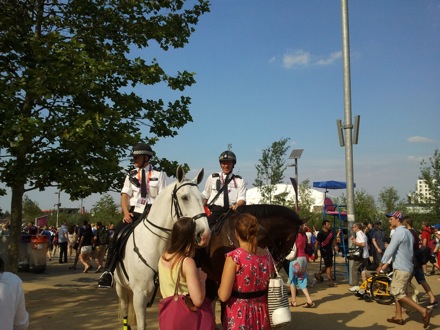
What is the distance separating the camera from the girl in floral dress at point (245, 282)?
381 centimetres

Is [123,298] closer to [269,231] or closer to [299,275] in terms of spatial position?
[269,231]

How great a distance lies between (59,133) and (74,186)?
4.29ft

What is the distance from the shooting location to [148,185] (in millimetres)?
6633

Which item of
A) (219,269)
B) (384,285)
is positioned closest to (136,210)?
(219,269)

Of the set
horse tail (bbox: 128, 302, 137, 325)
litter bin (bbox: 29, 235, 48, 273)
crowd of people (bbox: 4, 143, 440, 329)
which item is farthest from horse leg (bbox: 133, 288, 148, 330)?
litter bin (bbox: 29, 235, 48, 273)

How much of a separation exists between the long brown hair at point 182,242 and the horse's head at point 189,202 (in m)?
1.04

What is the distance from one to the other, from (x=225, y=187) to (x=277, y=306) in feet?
10.9

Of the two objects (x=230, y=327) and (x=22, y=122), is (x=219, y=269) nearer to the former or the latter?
(x=230, y=327)

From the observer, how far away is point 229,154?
730 cm

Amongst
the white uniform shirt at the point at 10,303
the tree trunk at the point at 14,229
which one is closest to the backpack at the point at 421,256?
the white uniform shirt at the point at 10,303

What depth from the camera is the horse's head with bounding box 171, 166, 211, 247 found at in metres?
4.89

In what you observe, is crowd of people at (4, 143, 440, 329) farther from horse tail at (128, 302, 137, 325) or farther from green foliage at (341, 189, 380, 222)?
green foliage at (341, 189, 380, 222)

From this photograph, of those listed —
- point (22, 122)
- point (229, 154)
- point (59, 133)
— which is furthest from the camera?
point (59, 133)

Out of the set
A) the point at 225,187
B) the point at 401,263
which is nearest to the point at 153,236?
the point at 225,187
